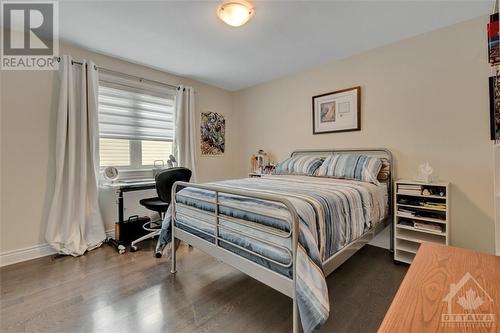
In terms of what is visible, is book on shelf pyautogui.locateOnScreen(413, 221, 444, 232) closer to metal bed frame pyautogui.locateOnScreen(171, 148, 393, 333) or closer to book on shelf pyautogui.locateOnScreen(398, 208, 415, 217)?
book on shelf pyautogui.locateOnScreen(398, 208, 415, 217)

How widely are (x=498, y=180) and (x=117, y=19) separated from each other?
2.91 m

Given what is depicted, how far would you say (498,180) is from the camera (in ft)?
2.78

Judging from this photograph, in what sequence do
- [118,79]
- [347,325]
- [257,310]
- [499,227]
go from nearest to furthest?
[499,227]
[347,325]
[257,310]
[118,79]

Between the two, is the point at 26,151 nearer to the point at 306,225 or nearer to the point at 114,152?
the point at 114,152

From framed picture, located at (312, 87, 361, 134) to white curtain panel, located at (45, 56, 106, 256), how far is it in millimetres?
2879

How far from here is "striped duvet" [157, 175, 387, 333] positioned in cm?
115

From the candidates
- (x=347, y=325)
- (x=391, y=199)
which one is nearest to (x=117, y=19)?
(x=347, y=325)

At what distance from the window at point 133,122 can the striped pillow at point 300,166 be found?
71.9 inches

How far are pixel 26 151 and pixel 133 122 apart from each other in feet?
3.82

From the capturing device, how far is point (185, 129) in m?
3.64

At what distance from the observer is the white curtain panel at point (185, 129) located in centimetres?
357

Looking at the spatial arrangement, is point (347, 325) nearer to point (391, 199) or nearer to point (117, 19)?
point (391, 199)

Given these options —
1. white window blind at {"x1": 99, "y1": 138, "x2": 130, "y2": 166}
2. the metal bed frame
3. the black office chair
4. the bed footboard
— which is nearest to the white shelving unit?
the metal bed frame

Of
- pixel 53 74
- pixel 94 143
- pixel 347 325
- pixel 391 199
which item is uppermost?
pixel 53 74
